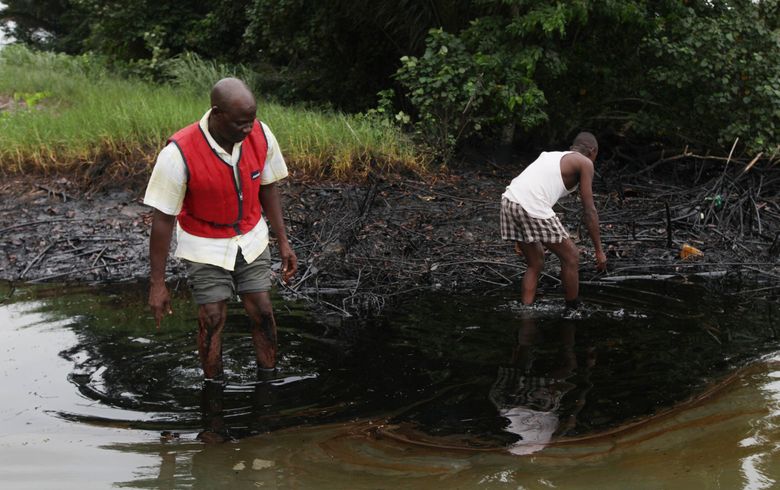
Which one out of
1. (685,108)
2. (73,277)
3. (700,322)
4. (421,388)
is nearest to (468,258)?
(700,322)

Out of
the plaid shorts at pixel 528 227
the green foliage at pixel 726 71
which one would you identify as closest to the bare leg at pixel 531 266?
the plaid shorts at pixel 528 227

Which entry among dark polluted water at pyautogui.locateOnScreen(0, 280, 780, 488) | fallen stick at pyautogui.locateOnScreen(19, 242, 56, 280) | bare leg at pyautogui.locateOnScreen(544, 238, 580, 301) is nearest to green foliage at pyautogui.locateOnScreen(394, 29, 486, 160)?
dark polluted water at pyautogui.locateOnScreen(0, 280, 780, 488)

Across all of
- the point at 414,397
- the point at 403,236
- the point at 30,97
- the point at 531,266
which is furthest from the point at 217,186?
the point at 30,97

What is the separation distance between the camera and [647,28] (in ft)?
36.6

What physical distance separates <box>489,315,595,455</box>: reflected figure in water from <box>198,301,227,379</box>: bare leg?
5.19 feet

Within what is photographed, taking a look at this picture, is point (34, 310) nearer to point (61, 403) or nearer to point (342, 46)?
point (61, 403)

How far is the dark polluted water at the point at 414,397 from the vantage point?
3.80 metres

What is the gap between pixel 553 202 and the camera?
250 inches

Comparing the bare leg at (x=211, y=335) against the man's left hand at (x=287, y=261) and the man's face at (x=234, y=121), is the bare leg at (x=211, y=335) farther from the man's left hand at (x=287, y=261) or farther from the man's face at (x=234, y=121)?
the man's face at (x=234, y=121)

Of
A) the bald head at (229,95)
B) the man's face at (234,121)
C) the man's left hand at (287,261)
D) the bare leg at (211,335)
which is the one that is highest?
the bald head at (229,95)

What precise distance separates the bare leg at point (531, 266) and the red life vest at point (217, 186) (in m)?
2.59

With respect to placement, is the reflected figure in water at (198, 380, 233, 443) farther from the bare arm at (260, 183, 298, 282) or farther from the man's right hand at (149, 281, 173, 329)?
the bare arm at (260, 183, 298, 282)

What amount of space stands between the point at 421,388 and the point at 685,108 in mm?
7763

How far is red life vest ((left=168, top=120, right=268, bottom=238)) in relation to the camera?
425 centimetres
